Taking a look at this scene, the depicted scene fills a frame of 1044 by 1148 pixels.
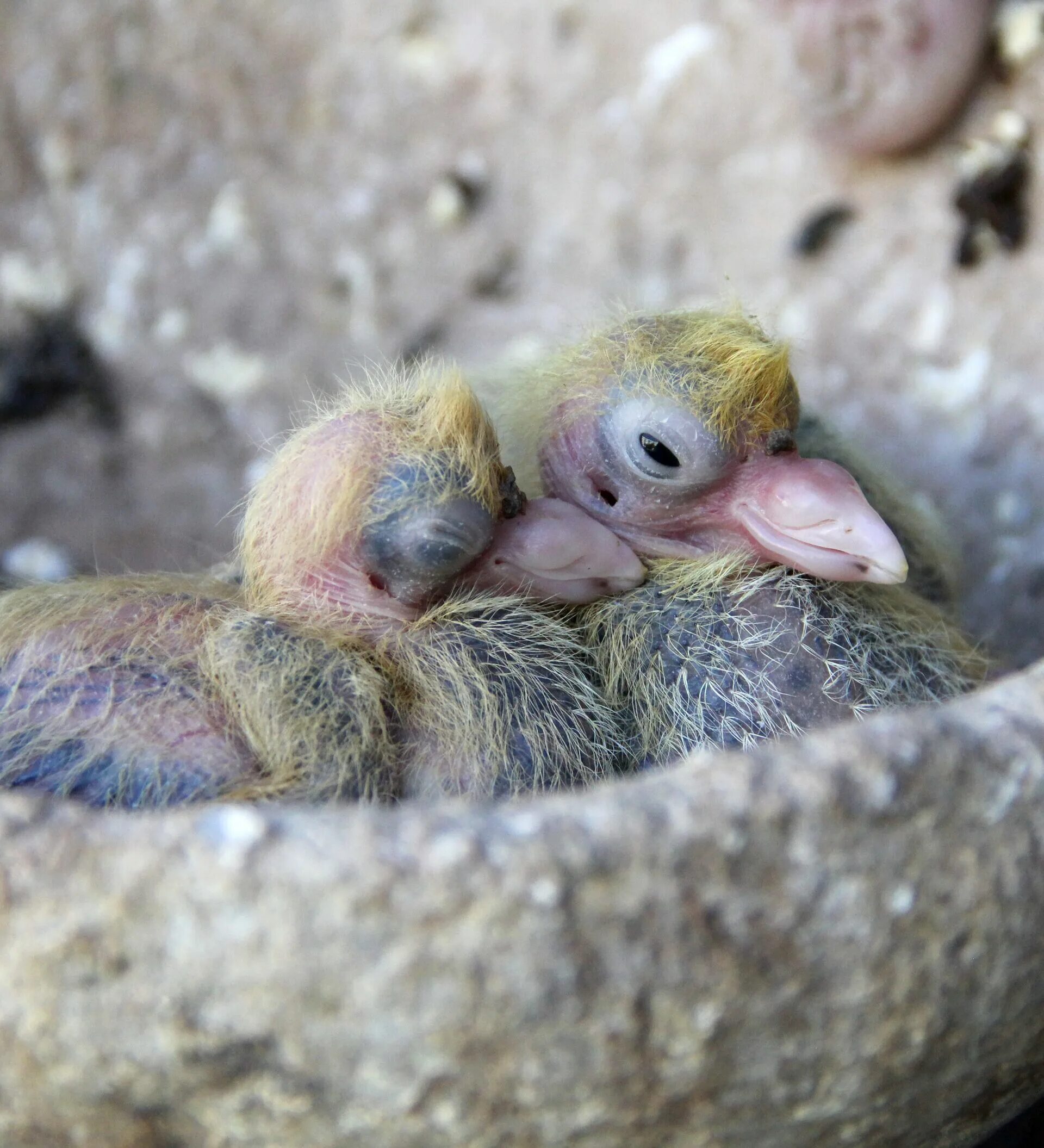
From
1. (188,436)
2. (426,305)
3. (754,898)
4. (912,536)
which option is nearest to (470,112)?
(426,305)

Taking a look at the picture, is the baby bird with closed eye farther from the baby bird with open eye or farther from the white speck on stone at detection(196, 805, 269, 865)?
the white speck on stone at detection(196, 805, 269, 865)

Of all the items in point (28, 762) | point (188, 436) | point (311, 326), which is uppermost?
point (28, 762)

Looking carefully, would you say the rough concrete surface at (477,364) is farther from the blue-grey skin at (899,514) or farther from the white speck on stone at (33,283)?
the blue-grey skin at (899,514)

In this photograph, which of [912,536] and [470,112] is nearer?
[912,536]

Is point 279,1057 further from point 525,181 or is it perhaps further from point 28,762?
point 525,181

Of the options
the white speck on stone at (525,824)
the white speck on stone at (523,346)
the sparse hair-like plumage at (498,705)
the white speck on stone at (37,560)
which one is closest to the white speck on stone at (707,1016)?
the white speck on stone at (525,824)

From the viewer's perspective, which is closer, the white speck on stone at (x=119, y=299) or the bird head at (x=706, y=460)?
the bird head at (x=706, y=460)

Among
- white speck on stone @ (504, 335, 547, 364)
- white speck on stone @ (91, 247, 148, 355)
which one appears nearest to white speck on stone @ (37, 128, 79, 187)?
white speck on stone @ (91, 247, 148, 355)

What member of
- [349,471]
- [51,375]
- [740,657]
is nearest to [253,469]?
[51,375]
